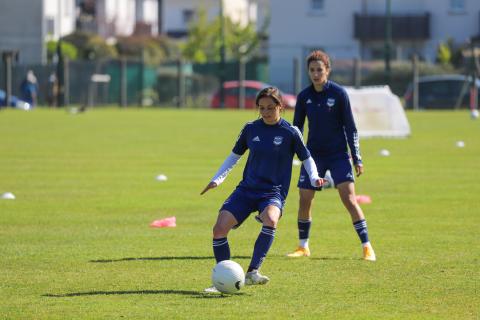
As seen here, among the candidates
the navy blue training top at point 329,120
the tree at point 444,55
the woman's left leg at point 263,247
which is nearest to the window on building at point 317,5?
the tree at point 444,55

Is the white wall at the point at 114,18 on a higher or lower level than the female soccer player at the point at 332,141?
higher

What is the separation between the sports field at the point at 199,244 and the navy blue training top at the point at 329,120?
1.12m

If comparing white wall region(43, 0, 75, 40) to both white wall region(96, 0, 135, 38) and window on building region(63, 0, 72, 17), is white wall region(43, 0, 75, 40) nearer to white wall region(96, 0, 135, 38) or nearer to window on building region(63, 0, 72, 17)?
window on building region(63, 0, 72, 17)

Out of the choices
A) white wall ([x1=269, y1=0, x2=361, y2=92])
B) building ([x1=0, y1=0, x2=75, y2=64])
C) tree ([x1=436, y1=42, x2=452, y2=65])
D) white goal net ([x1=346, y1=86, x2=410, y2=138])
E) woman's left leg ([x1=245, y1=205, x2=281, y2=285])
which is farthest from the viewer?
building ([x1=0, y1=0, x2=75, y2=64])

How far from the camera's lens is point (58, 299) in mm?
9344

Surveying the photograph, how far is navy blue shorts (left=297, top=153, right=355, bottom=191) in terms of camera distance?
11.8 metres

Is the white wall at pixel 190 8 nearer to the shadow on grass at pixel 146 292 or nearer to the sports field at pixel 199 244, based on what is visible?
the sports field at pixel 199 244

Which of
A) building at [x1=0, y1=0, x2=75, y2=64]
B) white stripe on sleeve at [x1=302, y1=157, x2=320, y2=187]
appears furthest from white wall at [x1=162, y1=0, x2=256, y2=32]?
white stripe on sleeve at [x1=302, y1=157, x2=320, y2=187]

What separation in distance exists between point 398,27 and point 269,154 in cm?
6502

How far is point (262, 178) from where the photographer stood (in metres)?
10.1

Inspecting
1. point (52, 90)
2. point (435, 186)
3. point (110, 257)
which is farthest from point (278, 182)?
point (52, 90)

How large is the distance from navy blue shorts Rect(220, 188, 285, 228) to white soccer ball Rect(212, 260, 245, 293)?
0.61 meters

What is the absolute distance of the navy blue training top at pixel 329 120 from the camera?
11.8 metres

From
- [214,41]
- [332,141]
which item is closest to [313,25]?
[214,41]
